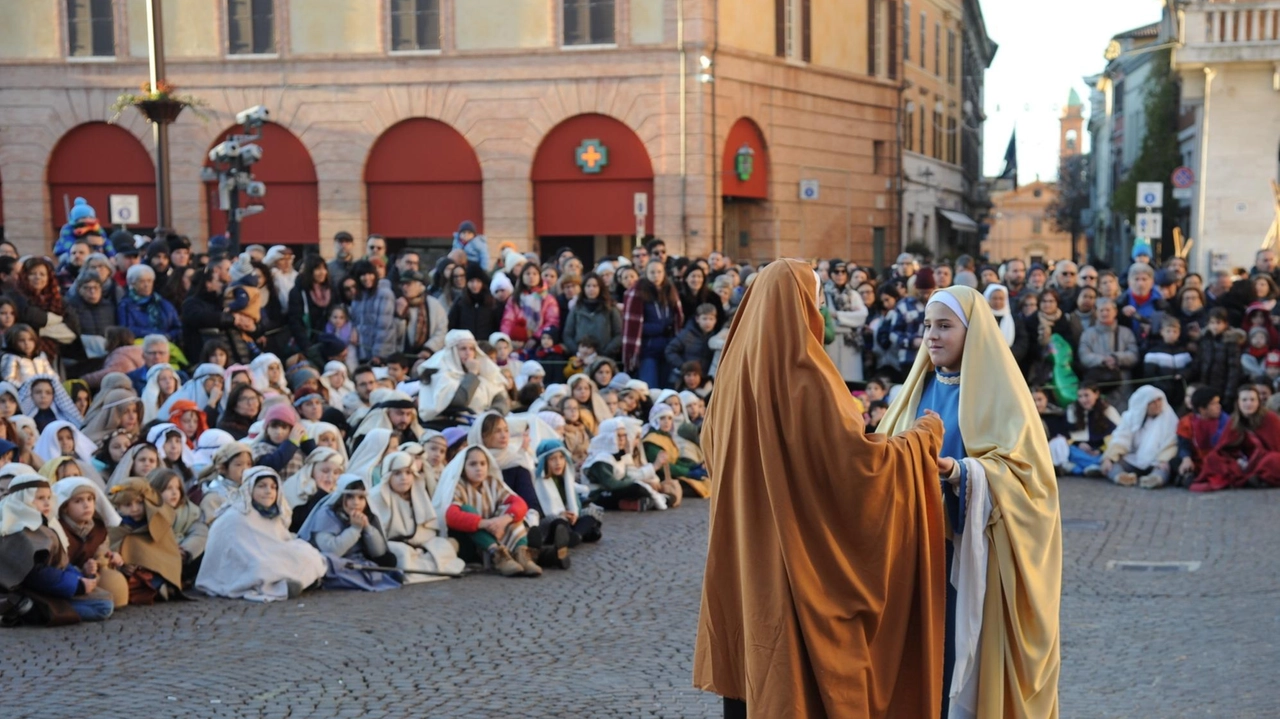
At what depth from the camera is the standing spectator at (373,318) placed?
667 inches

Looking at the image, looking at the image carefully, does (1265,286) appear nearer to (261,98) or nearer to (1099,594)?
(1099,594)

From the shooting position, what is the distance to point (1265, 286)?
16.8 metres

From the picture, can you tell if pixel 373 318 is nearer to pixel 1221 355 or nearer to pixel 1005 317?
pixel 1005 317

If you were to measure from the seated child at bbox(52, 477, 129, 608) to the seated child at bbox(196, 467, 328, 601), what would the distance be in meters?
0.65

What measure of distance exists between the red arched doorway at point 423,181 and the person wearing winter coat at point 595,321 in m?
17.5

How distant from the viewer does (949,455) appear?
5.81 metres

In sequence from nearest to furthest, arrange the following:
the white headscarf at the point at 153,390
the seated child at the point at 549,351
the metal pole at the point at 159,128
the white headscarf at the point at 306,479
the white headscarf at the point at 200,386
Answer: the white headscarf at the point at 306,479 < the white headscarf at the point at 153,390 < the white headscarf at the point at 200,386 < the seated child at the point at 549,351 < the metal pole at the point at 159,128

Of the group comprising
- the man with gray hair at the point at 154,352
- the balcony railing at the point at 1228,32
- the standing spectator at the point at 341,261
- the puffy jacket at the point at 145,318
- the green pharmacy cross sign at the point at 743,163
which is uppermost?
the balcony railing at the point at 1228,32

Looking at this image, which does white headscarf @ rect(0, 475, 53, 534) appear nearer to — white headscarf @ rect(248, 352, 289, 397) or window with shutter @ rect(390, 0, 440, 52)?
white headscarf @ rect(248, 352, 289, 397)

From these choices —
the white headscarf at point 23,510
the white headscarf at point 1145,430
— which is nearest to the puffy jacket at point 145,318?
the white headscarf at point 23,510

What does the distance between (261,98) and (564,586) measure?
2640 centimetres

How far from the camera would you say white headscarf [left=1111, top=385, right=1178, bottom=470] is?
614 inches

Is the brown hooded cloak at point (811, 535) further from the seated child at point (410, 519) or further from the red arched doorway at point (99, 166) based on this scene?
the red arched doorway at point (99, 166)

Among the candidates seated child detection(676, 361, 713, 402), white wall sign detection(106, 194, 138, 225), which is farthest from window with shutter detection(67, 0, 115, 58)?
seated child detection(676, 361, 713, 402)
